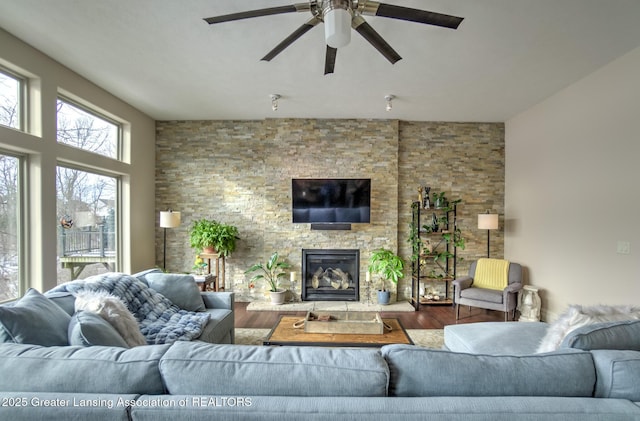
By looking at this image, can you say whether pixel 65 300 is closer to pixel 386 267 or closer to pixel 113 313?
pixel 113 313

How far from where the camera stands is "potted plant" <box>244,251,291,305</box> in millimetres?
4457

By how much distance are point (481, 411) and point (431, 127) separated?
14.7 ft

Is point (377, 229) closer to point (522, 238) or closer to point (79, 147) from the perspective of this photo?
point (522, 238)

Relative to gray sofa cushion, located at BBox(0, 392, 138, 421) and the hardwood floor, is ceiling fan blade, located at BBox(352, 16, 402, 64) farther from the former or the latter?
the hardwood floor

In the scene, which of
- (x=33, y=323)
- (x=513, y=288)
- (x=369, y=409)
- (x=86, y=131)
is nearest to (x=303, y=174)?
(x=86, y=131)

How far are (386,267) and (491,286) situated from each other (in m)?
1.44

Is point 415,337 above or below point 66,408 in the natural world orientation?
below

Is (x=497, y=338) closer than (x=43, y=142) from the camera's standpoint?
Yes

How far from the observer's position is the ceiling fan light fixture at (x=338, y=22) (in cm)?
162

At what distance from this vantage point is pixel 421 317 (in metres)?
4.05

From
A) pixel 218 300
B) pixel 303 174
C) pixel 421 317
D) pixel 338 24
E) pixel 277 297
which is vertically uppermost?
pixel 338 24

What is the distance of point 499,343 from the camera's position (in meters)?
2.03

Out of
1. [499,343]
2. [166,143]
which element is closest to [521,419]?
[499,343]

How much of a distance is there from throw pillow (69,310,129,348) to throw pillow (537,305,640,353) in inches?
87.0
